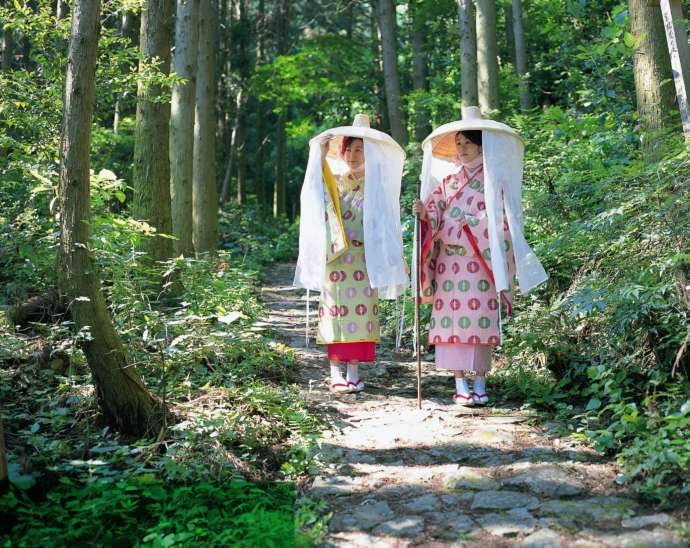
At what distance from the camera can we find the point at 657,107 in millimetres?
6441

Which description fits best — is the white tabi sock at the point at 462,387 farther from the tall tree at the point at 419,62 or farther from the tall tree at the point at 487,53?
the tall tree at the point at 419,62

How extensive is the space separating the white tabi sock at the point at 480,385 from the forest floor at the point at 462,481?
15 cm

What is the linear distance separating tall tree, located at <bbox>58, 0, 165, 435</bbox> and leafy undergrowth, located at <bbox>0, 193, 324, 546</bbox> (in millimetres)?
383

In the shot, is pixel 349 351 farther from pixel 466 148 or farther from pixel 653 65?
pixel 653 65

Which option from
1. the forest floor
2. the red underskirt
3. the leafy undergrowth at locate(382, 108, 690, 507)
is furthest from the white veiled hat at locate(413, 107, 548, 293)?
the red underskirt

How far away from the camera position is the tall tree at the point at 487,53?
11383 millimetres

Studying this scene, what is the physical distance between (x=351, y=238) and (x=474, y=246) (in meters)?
1.09

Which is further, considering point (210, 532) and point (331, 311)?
point (331, 311)

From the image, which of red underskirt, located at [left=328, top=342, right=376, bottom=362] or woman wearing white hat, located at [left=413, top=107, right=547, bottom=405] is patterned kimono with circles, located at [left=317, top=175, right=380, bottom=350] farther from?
woman wearing white hat, located at [left=413, top=107, right=547, bottom=405]

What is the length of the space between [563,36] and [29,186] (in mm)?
8251

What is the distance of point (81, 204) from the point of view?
13.8 feet

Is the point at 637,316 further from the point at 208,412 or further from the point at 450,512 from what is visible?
the point at 208,412

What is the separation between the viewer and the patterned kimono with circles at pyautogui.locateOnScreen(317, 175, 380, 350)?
6332mm

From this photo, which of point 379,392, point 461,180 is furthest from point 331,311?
point 461,180
